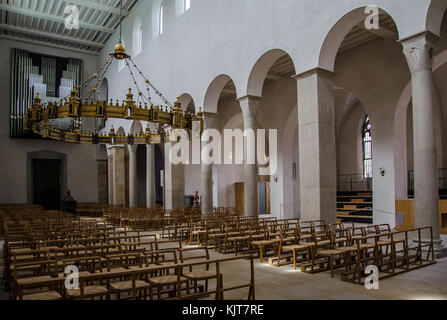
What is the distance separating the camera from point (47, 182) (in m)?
31.0

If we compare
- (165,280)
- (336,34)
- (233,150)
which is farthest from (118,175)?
(165,280)

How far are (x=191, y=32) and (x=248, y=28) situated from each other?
5.06m

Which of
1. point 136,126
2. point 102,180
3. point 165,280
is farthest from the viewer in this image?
point 102,180

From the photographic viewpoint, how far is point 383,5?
9.70m

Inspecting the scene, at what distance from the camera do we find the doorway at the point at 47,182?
99.8 ft

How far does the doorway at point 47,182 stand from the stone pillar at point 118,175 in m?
5.88

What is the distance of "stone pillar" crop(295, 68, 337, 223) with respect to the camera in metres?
11.0

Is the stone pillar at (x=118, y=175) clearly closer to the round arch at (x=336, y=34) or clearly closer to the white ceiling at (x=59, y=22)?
the white ceiling at (x=59, y=22)

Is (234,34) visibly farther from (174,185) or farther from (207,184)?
(174,185)

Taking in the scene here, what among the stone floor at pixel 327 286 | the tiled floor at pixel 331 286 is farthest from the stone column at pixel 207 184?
the tiled floor at pixel 331 286

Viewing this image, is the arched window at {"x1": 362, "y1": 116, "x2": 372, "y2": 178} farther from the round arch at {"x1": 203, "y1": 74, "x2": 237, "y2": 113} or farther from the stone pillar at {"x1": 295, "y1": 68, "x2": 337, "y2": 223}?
A: the stone pillar at {"x1": 295, "y1": 68, "x2": 337, "y2": 223}

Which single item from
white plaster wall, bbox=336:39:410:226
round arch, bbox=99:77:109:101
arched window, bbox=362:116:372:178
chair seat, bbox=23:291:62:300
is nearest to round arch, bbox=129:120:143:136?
round arch, bbox=99:77:109:101

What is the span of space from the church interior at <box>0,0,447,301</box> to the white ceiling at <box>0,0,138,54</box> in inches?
5.2

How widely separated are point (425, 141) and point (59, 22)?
26.7m
